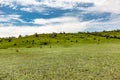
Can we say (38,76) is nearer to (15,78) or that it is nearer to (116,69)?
(15,78)

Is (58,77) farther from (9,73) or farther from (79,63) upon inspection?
(79,63)

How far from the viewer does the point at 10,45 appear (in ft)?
167

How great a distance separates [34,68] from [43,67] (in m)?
0.84

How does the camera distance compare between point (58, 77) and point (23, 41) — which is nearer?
point (58, 77)

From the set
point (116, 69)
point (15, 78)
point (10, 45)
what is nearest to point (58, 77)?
point (15, 78)

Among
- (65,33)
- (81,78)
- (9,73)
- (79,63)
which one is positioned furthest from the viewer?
(65,33)

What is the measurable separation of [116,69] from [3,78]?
911cm

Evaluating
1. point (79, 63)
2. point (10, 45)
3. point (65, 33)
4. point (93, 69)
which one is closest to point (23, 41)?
point (10, 45)

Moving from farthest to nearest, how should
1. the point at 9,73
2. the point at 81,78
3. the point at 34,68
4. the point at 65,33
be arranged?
the point at 65,33, the point at 34,68, the point at 9,73, the point at 81,78

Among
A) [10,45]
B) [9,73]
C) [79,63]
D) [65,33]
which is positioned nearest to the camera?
[9,73]

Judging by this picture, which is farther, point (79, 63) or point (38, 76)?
point (79, 63)

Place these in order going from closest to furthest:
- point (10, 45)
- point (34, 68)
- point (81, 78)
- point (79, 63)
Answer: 1. point (81, 78)
2. point (34, 68)
3. point (79, 63)
4. point (10, 45)

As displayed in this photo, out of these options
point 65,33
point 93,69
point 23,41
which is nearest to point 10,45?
point 23,41

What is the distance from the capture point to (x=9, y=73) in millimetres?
21938
